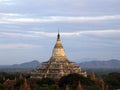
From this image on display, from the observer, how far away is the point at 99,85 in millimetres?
90125

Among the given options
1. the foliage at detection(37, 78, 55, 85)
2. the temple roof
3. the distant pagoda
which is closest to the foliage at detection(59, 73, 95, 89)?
the foliage at detection(37, 78, 55, 85)

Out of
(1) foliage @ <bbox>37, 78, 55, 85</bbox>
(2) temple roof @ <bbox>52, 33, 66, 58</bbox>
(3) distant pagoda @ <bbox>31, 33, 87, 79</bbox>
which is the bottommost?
(1) foliage @ <bbox>37, 78, 55, 85</bbox>

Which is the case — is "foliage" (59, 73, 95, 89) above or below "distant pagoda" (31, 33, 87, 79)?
below

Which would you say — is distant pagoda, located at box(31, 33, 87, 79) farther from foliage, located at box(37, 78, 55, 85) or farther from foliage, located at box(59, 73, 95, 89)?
foliage, located at box(59, 73, 95, 89)

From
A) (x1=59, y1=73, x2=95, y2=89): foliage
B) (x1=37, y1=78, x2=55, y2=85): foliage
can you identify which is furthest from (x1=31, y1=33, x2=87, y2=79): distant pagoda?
(x1=59, y1=73, x2=95, y2=89): foliage

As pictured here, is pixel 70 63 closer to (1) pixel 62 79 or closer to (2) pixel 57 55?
(2) pixel 57 55

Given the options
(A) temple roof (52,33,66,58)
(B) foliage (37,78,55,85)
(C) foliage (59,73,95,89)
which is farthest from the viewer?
(A) temple roof (52,33,66,58)

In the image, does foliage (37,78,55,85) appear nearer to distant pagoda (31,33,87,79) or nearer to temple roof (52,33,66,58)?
distant pagoda (31,33,87,79)

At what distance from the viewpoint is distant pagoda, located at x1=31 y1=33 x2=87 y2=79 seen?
339 ft

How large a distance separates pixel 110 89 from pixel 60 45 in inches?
848

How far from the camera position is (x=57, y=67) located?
10325cm

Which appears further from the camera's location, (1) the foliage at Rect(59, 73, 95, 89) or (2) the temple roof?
(2) the temple roof

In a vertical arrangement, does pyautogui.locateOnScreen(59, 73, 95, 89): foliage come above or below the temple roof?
below

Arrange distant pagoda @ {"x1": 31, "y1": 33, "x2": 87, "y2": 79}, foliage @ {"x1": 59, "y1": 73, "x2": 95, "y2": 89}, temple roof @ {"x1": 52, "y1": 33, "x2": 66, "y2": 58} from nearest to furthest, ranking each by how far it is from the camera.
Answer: foliage @ {"x1": 59, "y1": 73, "x2": 95, "y2": 89}
distant pagoda @ {"x1": 31, "y1": 33, "x2": 87, "y2": 79}
temple roof @ {"x1": 52, "y1": 33, "x2": 66, "y2": 58}
